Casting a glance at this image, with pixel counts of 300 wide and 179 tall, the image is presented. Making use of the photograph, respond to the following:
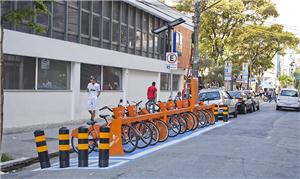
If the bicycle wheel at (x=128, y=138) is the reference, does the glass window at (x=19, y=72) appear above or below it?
above

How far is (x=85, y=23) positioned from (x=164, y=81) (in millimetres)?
11112

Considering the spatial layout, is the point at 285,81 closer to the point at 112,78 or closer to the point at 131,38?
the point at 131,38

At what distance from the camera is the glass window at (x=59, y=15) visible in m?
17.1

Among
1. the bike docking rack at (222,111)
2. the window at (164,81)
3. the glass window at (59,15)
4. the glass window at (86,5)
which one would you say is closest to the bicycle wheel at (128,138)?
the glass window at (59,15)

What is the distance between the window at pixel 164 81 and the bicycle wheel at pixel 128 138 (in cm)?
1817

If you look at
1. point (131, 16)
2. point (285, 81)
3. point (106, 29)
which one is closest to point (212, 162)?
point (106, 29)

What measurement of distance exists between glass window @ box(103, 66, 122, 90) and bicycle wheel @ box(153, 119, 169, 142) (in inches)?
357

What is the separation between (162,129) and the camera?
41.9 feet

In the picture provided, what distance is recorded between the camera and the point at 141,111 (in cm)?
1216

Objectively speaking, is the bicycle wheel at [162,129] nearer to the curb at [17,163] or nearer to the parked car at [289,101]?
the curb at [17,163]

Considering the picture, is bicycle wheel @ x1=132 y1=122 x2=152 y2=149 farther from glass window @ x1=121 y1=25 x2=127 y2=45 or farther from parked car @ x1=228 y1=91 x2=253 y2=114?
parked car @ x1=228 y1=91 x2=253 y2=114

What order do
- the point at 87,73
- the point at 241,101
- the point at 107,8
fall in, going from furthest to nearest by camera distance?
1. the point at 241,101
2. the point at 107,8
3. the point at 87,73

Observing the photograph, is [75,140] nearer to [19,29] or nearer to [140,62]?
[19,29]

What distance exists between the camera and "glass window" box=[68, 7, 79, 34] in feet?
59.5
